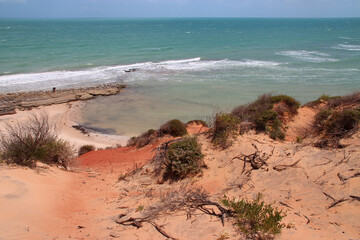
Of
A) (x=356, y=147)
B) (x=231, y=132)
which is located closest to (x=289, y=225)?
(x=356, y=147)

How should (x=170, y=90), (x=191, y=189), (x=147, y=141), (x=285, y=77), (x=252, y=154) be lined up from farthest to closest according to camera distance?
(x=285, y=77), (x=170, y=90), (x=147, y=141), (x=252, y=154), (x=191, y=189)

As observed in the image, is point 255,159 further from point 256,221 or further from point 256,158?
point 256,221

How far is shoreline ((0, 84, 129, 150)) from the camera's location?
19.2 m

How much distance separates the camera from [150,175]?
33.1 feet

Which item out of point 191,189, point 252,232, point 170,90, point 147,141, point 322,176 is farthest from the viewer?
point 170,90

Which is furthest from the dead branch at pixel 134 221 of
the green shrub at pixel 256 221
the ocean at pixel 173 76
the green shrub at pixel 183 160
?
the ocean at pixel 173 76

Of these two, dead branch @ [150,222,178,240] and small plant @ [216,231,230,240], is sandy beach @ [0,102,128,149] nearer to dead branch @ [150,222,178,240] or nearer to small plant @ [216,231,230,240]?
dead branch @ [150,222,178,240]

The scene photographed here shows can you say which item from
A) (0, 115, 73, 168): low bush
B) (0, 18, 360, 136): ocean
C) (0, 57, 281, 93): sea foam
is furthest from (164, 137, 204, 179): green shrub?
(0, 57, 281, 93): sea foam

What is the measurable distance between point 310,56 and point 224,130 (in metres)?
38.9

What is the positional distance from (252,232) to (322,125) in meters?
6.98

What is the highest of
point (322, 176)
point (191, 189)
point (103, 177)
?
point (322, 176)

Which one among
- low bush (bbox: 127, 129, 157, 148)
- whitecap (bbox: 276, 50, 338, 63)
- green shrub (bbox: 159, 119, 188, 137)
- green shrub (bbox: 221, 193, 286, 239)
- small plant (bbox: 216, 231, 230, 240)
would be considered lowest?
low bush (bbox: 127, 129, 157, 148)

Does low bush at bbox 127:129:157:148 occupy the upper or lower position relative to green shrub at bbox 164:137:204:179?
lower

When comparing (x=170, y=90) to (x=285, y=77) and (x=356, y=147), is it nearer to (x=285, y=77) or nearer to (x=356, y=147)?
(x=285, y=77)
